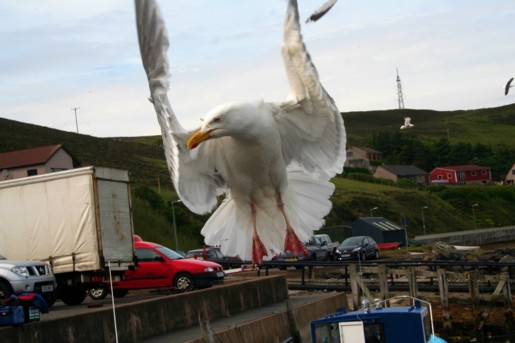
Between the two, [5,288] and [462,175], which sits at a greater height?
[462,175]

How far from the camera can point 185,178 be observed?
45.8 ft

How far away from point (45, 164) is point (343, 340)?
48.0 m

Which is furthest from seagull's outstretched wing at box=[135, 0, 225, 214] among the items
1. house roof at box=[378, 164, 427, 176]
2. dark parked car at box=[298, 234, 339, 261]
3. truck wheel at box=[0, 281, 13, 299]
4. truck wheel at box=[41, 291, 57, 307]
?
house roof at box=[378, 164, 427, 176]

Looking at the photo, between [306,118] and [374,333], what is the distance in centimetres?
409

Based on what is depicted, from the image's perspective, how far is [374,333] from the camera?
1566 cm

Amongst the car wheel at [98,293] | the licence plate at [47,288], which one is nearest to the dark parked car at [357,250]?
the car wheel at [98,293]

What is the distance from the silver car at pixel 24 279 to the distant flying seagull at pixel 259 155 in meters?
4.97

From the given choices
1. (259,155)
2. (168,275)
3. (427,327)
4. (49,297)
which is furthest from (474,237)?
(259,155)

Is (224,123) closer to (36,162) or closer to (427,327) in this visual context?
(427,327)

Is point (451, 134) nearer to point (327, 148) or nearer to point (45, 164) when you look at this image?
point (45, 164)

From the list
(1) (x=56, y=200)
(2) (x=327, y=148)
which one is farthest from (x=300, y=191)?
(1) (x=56, y=200)

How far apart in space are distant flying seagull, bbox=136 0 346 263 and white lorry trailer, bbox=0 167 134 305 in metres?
6.14

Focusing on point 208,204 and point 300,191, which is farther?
point 300,191

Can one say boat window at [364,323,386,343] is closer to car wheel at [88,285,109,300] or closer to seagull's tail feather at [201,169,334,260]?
seagull's tail feather at [201,169,334,260]
